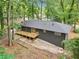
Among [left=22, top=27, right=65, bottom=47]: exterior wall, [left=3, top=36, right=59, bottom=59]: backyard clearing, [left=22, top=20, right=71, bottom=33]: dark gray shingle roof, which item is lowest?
[left=3, top=36, right=59, bottom=59]: backyard clearing

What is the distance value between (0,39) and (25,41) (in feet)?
8.77

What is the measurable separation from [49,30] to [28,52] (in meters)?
6.26

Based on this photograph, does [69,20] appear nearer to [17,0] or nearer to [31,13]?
[31,13]

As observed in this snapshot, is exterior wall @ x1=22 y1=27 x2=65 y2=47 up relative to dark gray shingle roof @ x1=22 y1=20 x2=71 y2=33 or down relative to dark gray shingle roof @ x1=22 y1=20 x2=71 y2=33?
down

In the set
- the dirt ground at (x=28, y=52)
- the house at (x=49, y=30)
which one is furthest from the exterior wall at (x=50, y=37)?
the dirt ground at (x=28, y=52)

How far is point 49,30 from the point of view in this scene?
2048 cm

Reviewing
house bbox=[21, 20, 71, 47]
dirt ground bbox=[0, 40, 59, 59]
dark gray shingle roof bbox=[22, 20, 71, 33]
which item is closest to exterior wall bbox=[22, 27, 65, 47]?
house bbox=[21, 20, 71, 47]

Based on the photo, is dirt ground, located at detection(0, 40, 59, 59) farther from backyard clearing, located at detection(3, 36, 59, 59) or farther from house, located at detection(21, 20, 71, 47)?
house, located at detection(21, 20, 71, 47)

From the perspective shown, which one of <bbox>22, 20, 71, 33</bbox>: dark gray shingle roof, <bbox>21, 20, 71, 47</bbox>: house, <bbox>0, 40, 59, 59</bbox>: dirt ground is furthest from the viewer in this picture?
<bbox>22, 20, 71, 33</bbox>: dark gray shingle roof

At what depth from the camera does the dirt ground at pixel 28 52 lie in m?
14.3

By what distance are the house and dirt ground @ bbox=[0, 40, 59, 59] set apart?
4.44 meters

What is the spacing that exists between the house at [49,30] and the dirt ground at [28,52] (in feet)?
14.6

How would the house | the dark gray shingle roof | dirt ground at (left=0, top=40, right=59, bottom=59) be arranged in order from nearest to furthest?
dirt ground at (left=0, top=40, right=59, bottom=59), the house, the dark gray shingle roof

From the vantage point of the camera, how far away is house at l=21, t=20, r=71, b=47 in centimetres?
1986
